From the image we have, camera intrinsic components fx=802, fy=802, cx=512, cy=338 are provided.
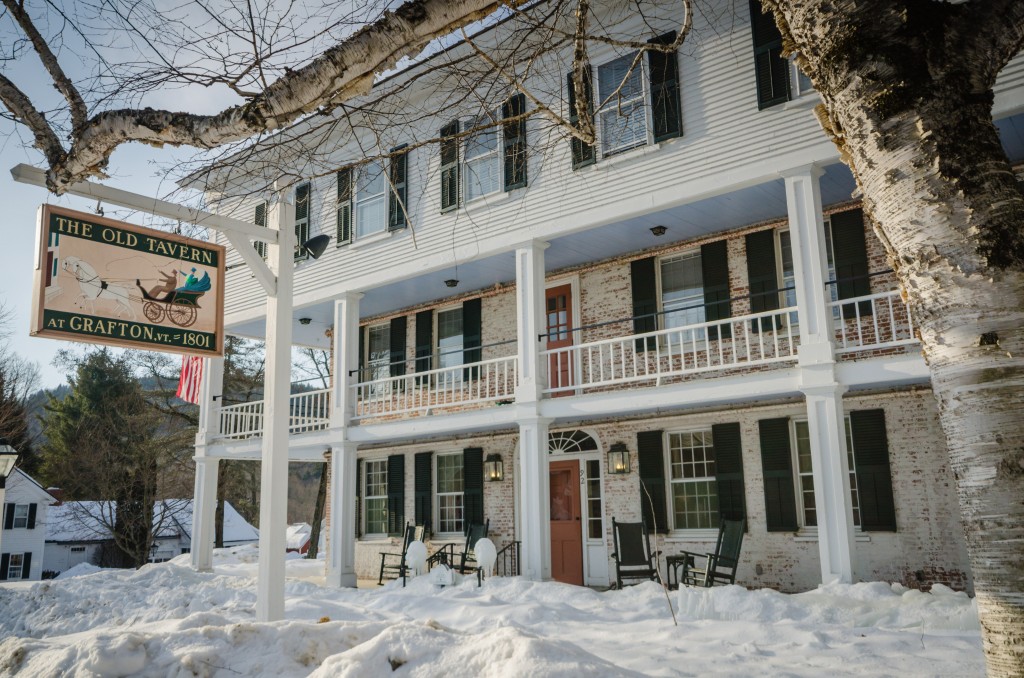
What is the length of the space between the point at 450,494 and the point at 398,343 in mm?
3421

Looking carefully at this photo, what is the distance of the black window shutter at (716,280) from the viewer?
473 inches

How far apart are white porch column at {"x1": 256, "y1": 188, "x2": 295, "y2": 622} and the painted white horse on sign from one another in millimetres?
1169

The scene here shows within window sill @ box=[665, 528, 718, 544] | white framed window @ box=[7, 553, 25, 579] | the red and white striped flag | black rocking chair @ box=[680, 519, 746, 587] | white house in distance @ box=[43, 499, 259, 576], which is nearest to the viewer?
black rocking chair @ box=[680, 519, 746, 587]

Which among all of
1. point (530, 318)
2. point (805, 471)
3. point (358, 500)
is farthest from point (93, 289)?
point (358, 500)

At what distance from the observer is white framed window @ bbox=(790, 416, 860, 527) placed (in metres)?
11.1

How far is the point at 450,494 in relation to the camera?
51.4ft

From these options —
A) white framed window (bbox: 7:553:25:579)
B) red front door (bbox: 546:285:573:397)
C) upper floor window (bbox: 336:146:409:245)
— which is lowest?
white framed window (bbox: 7:553:25:579)

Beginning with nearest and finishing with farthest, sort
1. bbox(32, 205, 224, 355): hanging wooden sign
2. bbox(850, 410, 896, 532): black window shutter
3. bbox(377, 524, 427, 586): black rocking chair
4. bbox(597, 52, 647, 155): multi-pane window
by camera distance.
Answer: bbox(32, 205, 224, 355): hanging wooden sign → bbox(850, 410, 896, 532): black window shutter → bbox(597, 52, 647, 155): multi-pane window → bbox(377, 524, 427, 586): black rocking chair

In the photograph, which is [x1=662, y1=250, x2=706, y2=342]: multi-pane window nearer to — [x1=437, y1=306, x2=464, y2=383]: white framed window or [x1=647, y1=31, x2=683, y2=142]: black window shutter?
[x1=647, y1=31, x2=683, y2=142]: black window shutter

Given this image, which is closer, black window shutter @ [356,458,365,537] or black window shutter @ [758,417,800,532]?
black window shutter @ [758,417,800,532]

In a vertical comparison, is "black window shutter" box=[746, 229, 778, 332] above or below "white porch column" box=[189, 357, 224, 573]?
above

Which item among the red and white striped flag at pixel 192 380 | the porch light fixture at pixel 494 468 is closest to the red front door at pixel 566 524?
the porch light fixture at pixel 494 468

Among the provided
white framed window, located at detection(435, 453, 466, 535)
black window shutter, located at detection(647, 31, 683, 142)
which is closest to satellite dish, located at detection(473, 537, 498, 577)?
white framed window, located at detection(435, 453, 466, 535)

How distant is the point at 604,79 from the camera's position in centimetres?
1202
